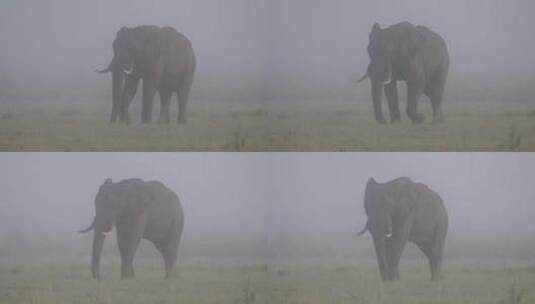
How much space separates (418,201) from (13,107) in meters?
1.88

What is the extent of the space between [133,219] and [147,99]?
1.81ft

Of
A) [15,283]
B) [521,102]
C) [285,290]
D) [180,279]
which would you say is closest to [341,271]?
[285,290]

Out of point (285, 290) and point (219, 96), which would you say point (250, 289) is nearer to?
point (285, 290)

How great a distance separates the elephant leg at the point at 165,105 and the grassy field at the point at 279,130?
0.14ft

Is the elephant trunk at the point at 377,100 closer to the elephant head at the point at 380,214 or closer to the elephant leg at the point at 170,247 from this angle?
the elephant head at the point at 380,214

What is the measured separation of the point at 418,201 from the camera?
456 cm

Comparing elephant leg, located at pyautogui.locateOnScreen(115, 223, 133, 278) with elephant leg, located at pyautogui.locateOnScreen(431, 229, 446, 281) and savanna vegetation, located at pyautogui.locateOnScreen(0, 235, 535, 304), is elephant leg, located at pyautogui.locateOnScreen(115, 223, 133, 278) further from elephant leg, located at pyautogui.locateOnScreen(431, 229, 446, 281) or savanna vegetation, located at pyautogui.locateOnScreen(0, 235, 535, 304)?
elephant leg, located at pyautogui.locateOnScreen(431, 229, 446, 281)

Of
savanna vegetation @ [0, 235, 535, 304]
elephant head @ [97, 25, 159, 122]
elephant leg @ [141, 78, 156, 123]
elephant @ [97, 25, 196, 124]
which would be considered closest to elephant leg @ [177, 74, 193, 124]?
elephant @ [97, 25, 196, 124]

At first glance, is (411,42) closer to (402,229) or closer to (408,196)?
(408,196)

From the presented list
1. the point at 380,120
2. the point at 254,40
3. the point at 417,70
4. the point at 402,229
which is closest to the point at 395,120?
the point at 380,120

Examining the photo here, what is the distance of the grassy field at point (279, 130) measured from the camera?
452cm

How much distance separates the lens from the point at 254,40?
4.52m

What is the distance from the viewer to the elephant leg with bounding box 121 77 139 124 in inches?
178

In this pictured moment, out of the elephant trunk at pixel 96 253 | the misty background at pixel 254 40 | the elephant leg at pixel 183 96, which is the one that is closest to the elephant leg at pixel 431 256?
the misty background at pixel 254 40
